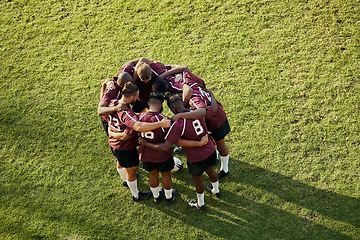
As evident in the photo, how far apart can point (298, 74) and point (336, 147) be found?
1778 mm

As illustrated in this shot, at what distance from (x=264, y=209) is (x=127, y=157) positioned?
2287 millimetres

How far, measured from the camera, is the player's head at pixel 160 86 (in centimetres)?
498

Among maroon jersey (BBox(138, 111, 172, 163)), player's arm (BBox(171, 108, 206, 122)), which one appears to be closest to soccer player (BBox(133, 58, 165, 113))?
maroon jersey (BBox(138, 111, 172, 163))

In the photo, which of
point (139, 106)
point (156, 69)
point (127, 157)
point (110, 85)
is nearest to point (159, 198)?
point (127, 157)

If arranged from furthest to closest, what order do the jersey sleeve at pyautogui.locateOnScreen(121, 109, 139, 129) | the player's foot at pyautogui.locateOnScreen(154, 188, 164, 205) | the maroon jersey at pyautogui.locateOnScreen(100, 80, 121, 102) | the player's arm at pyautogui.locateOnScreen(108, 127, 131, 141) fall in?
1. the player's foot at pyautogui.locateOnScreen(154, 188, 164, 205)
2. the maroon jersey at pyautogui.locateOnScreen(100, 80, 121, 102)
3. the player's arm at pyautogui.locateOnScreen(108, 127, 131, 141)
4. the jersey sleeve at pyautogui.locateOnScreen(121, 109, 139, 129)

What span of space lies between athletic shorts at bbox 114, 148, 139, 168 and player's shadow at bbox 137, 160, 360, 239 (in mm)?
936

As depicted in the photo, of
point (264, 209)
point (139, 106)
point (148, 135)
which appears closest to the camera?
point (148, 135)

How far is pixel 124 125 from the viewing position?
4656 mm

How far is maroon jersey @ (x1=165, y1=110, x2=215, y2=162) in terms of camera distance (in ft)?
14.5

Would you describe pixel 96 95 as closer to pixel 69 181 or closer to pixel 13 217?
pixel 69 181

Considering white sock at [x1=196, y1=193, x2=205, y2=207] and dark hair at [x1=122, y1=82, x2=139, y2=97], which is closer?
dark hair at [x1=122, y1=82, x2=139, y2=97]

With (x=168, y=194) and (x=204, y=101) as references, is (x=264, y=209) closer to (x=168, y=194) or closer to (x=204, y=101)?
(x=168, y=194)

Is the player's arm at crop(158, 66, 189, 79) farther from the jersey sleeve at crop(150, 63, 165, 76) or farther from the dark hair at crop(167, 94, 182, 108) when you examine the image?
the dark hair at crop(167, 94, 182, 108)

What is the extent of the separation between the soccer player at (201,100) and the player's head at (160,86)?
0.56 ft
